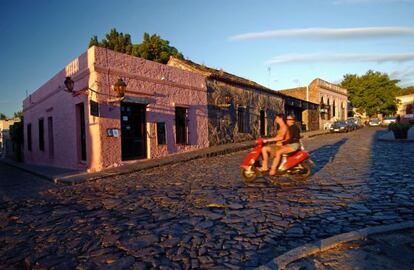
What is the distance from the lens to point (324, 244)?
307 centimetres

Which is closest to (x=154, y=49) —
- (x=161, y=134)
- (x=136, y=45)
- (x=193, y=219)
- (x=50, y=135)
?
(x=136, y=45)

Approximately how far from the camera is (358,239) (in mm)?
3215

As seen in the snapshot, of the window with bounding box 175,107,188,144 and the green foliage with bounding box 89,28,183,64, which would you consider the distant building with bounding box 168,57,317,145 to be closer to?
the window with bounding box 175,107,188,144

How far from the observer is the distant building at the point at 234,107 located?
17.0 m

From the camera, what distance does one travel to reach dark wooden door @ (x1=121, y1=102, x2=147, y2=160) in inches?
456

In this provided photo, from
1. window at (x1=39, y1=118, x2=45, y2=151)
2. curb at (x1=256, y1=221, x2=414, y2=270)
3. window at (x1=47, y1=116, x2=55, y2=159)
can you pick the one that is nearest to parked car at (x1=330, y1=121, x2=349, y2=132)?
window at (x1=47, y1=116, x2=55, y2=159)

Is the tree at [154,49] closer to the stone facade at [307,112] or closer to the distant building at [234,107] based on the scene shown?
the distant building at [234,107]

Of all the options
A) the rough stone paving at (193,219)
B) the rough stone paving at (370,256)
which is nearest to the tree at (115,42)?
the rough stone paving at (193,219)

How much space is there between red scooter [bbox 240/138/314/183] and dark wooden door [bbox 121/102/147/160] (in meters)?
6.35

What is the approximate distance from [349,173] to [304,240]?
4.71 meters

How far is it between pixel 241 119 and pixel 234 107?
1.28 m

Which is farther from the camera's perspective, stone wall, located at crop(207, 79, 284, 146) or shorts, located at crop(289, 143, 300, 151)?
stone wall, located at crop(207, 79, 284, 146)

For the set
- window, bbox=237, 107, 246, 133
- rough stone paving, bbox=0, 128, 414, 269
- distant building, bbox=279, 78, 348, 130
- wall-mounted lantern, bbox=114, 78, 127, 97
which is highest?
distant building, bbox=279, 78, 348, 130

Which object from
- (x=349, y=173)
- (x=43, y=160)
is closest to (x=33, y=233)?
(x=349, y=173)
